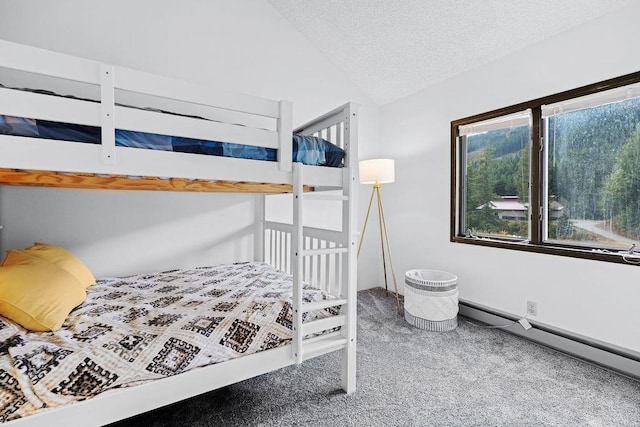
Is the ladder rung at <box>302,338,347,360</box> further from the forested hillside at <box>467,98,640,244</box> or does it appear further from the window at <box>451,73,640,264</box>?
the forested hillside at <box>467,98,640,244</box>

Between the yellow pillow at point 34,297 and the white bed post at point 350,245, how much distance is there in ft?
4.35

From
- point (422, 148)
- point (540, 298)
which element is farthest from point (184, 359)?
point (422, 148)

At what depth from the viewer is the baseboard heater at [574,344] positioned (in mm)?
1826

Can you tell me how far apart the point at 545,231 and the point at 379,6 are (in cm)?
A: 229

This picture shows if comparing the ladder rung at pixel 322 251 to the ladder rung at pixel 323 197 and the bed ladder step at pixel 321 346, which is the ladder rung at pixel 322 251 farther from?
the bed ladder step at pixel 321 346

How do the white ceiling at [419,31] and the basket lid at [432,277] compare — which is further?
the basket lid at [432,277]

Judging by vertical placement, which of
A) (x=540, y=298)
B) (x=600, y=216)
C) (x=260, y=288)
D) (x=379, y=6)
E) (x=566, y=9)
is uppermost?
(x=379, y=6)

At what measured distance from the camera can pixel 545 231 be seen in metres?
2.33

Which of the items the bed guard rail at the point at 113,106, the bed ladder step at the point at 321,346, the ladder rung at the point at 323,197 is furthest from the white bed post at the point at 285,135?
the bed ladder step at the point at 321,346

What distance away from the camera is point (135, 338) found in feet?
3.99

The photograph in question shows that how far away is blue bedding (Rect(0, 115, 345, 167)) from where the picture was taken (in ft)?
3.30

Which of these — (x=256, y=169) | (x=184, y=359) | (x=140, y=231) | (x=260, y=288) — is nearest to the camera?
Answer: (x=184, y=359)

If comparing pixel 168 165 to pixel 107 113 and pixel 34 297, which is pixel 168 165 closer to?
pixel 107 113

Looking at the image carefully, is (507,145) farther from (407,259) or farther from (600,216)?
(407,259)
